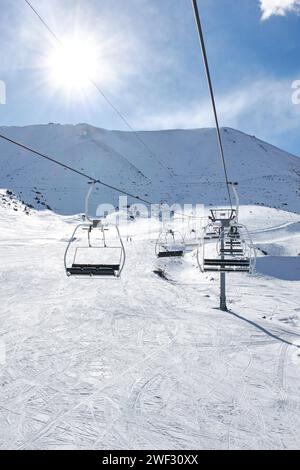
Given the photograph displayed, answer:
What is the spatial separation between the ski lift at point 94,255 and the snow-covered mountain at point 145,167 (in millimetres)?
23566

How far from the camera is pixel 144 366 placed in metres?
6.96

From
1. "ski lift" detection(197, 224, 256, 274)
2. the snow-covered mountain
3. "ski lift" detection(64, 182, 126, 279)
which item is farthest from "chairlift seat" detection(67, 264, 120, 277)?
the snow-covered mountain

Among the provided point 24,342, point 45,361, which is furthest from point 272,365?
point 24,342

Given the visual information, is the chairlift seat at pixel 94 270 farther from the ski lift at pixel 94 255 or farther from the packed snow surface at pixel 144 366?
the packed snow surface at pixel 144 366

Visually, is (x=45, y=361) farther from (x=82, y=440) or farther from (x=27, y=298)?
(x=27, y=298)

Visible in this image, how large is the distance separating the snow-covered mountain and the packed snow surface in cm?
3712

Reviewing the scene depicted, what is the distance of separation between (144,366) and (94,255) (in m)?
16.0

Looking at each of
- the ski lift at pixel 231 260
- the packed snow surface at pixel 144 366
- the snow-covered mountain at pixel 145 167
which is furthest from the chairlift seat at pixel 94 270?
the snow-covered mountain at pixel 145 167

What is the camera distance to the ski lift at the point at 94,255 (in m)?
8.53

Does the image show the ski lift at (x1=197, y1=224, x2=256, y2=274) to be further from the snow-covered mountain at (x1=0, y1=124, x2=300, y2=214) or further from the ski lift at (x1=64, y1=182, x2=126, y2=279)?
the snow-covered mountain at (x1=0, y1=124, x2=300, y2=214)

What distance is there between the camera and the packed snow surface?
484 centimetres

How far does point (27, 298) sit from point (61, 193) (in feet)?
154

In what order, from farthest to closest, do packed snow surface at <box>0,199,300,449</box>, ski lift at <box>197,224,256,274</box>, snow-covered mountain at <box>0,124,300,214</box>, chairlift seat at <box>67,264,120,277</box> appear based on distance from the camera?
1. snow-covered mountain at <box>0,124,300,214</box>
2. ski lift at <box>197,224,256,274</box>
3. chairlift seat at <box>67,264,120,277</box>
4. packed snow surface at <box>0,199,300,449</box>

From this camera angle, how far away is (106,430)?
15.9 ft
